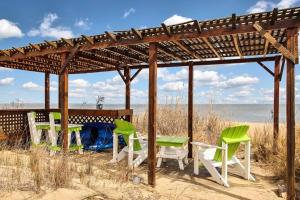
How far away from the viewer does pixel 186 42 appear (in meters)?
5.96

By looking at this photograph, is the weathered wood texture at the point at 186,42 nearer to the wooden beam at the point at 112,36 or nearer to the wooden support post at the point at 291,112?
the wooden beam at the point at 112,36

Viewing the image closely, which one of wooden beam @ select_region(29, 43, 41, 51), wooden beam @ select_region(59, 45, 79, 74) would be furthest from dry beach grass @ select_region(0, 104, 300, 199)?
wooden beam @ select_region(29, 43, 41, 51)

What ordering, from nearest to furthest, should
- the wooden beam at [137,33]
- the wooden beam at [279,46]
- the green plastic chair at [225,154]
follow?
the wooden beam at [279,46] → the wooden beam at [137,33] → the green plastic chair at [225,154]

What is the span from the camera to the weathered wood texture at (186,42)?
443 centimetres

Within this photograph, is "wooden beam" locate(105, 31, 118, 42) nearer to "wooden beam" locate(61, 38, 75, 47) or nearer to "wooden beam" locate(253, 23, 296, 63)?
"wooden beam" locate(61, 38, 75, 47)

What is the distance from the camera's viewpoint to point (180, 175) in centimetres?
600

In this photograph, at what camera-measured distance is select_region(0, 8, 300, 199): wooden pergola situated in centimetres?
432

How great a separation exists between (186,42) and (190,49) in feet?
1.69

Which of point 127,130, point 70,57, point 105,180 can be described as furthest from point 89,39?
point 105,180

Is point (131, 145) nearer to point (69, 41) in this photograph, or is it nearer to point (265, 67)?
point (69, 41)

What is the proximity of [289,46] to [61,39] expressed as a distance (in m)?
4.36

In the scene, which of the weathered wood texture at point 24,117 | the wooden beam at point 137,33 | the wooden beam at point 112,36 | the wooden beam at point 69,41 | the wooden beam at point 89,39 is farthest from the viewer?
the weathered wood texture at point 24,117

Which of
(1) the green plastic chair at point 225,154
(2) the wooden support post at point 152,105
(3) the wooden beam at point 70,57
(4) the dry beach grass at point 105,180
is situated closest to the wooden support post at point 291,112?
(4) the dry beach grass at point 105,180

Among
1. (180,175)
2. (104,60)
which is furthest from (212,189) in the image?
(104,60)
